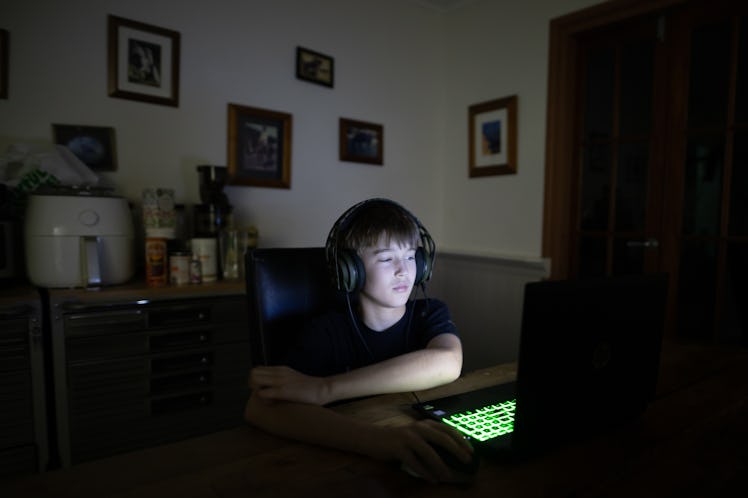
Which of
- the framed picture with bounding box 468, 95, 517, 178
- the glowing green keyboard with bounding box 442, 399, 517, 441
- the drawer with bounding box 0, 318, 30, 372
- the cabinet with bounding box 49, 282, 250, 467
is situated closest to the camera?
the glowing green keyboard with bounding box 442, 399, 517, 441

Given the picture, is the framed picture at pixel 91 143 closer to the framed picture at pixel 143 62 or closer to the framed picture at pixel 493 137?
the framed picture at pixel 143 62

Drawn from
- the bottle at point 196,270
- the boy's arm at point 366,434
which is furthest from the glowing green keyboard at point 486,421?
the bottle at point 196,270

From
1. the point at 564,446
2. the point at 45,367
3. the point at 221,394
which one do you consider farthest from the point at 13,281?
the point at 564,446

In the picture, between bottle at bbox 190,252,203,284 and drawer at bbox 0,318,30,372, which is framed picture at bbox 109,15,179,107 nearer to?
bottle at bbox 190,252,203,284

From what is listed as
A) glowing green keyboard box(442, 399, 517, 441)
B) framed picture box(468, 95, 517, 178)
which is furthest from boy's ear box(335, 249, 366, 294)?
framed picture box(468, 95, 517, 178)

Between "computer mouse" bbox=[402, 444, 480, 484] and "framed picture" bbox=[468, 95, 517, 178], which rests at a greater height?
"framed picture" bbox=[468, 95, 517, 178]

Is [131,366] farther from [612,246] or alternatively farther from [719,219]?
[719,219]

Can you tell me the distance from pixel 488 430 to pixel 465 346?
2334 mm

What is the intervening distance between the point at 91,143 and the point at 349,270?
1.66 metres

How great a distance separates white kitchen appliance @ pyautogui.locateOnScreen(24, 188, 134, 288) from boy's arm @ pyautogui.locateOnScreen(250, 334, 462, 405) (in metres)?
1.24

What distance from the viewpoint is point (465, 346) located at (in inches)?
118

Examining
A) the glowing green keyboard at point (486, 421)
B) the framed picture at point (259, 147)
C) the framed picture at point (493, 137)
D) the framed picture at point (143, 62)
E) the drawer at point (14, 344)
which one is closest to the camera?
the glowing green keyboard at point (486, 421)

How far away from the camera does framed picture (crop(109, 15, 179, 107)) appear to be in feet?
6.70

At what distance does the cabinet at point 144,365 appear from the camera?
1.60 meters
